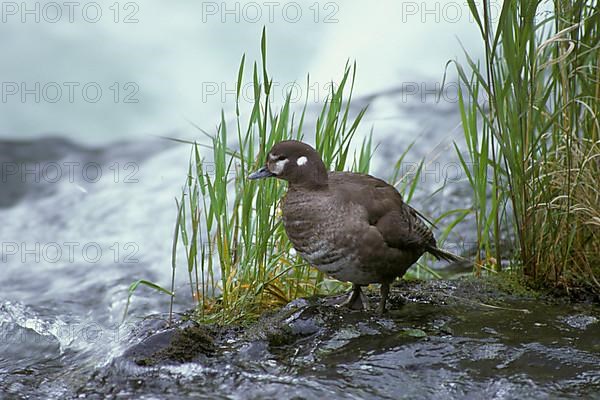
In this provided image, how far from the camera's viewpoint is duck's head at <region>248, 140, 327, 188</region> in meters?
4.30

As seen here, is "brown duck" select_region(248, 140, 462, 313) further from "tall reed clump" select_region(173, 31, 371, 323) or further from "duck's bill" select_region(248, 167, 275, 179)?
"tall reed clump" select_region(173, 31, 371, 323)

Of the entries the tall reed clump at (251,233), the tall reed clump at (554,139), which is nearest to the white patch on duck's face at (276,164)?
the tall reed clump at (251,233)

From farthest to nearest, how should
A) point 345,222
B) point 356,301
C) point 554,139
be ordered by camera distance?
1. point 554,139
2. point 356,301
3. point 345,222

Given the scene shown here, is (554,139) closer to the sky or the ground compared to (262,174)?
closer to the sky

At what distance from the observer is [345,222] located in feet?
13.6

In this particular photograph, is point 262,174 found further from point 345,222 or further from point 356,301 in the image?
point 356,301

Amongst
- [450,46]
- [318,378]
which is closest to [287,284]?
[318,378]

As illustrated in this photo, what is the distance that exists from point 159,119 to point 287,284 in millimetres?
6677

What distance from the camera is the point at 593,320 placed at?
13.9ft

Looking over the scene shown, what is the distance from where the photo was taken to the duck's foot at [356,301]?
444 cm

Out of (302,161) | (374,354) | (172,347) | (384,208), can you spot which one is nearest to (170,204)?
(302,161)

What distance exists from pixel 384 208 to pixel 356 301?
50 cm

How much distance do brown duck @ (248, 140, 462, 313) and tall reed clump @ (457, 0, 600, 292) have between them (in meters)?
0.60

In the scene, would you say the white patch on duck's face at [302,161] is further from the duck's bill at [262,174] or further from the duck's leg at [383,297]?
the duck's leg at [383,297]
